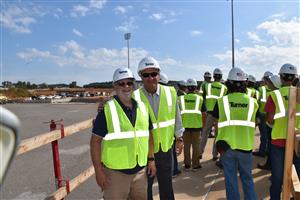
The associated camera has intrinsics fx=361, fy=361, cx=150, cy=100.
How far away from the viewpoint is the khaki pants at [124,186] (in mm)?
3703

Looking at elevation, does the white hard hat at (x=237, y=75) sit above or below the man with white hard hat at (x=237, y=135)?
above

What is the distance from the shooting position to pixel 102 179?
145 inches

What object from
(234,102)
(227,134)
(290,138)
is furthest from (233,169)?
(290,138)

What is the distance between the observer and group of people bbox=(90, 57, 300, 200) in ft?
12.0

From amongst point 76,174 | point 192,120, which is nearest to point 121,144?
point 192,120

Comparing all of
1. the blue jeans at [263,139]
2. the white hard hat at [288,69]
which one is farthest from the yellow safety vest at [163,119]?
the blue jeans at [263,139]

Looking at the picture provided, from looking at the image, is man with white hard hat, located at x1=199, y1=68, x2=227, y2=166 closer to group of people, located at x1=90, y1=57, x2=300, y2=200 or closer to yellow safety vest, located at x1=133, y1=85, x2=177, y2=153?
group of people, located at x1=90, y1=57, x2=300, y2=200

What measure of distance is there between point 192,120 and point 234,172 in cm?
267

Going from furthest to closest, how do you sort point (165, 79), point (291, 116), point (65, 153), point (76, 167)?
point (65, 153) → point (76, 167) → point (165, 79) → point (291, 116)

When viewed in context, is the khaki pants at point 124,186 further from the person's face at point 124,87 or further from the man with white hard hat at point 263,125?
the man with white hard hat at point 263,125

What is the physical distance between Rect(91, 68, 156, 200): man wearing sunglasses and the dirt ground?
2.11m

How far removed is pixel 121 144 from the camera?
364 cm

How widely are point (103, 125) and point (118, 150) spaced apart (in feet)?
0.96

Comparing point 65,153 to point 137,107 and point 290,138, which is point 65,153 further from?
point 290,138
